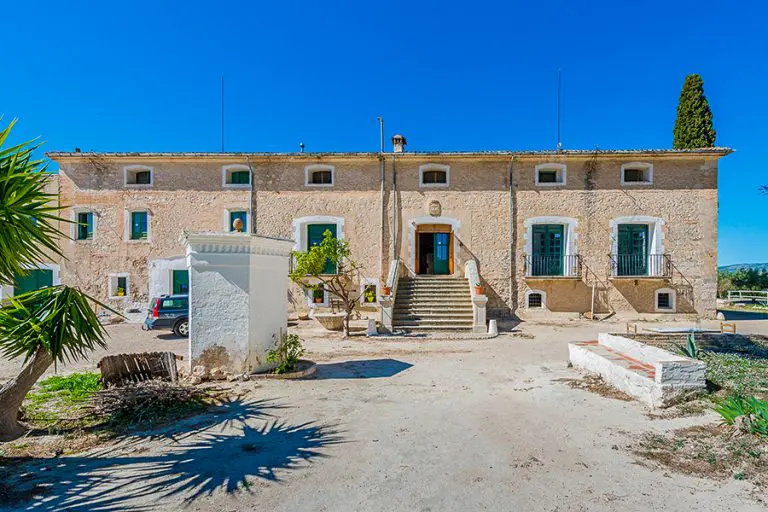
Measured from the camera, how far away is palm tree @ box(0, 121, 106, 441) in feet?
14.9

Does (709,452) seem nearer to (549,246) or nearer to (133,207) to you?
(549,246)

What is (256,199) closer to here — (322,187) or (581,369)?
(322,187)

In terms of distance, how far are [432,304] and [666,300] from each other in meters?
9.62

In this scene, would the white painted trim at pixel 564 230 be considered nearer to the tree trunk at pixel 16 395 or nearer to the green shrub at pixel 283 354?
the green shrub at pixel 283 354

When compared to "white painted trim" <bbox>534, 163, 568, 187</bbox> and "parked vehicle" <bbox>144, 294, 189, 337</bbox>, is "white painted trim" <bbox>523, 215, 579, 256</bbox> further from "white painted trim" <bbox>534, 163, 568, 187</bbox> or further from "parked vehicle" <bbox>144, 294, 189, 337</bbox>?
"parked vehicle" <bbox>144, 294, 189, 337</bbox>

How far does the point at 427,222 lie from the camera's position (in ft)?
53.7

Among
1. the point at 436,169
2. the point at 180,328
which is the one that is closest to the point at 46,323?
the point at 180,328

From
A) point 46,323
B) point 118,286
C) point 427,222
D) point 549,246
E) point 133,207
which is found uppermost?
point 133,207

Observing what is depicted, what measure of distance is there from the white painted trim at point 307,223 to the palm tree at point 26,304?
11.4 meters

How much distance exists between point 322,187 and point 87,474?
13.7 m

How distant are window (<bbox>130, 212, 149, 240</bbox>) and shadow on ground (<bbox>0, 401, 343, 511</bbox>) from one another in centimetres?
1432

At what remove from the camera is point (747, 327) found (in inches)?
557

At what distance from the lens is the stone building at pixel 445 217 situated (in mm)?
15562

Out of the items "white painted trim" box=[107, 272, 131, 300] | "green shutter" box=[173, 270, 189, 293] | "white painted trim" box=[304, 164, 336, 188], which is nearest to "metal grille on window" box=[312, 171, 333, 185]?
"white painted trim" box=[304, 164, 336, 188]
